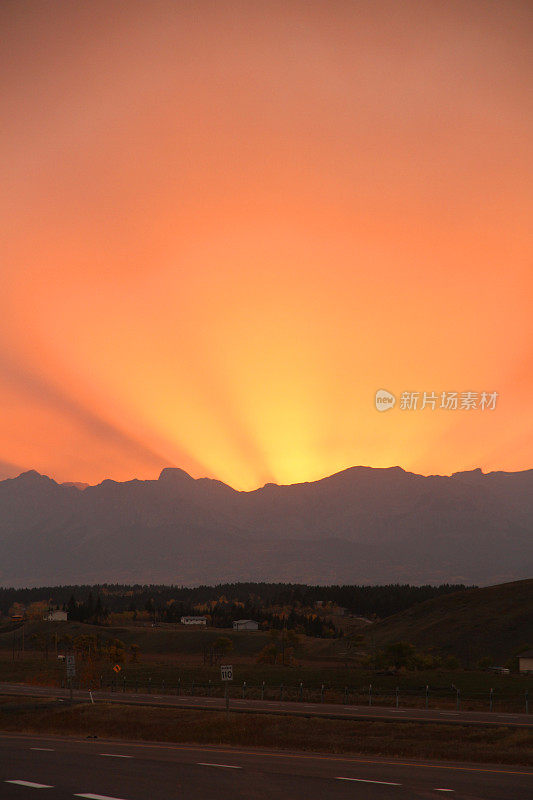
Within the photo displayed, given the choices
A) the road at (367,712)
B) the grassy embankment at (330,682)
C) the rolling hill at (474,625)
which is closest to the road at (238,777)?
the road at (367,712)

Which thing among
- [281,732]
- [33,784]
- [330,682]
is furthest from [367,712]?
[330,682]

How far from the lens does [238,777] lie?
81.4 ft

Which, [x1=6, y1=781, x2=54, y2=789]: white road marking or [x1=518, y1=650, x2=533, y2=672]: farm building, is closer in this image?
[x1=6, y1=781, x2=54, y2=789]: white road marking

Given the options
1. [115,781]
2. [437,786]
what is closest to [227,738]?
[115,781]

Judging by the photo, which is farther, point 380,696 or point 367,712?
point 380,696

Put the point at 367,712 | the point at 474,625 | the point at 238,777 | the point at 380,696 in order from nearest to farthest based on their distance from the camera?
the point at 238,777 → the point at 367,712 → the point at 380,696 → the point at 474,625

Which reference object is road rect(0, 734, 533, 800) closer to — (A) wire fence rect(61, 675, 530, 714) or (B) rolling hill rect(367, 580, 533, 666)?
(A) wire fence rect(61, 675, 530, 714)

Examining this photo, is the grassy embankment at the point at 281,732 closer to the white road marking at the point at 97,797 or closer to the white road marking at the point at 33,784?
the white road marking at the point at 33,784

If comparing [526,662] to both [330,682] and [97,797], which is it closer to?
[330,682]

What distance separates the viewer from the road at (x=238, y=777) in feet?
68.3

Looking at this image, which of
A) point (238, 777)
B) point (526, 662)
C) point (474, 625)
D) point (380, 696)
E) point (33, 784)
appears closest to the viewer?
point (33, 784)

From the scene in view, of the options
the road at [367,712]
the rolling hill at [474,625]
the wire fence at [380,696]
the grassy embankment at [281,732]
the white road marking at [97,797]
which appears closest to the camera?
the white road marking at [97,797]

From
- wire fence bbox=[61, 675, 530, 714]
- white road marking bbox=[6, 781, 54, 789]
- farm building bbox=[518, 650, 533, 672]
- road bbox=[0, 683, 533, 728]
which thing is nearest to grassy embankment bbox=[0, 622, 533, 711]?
wire fence bbox=[61, 675, 530, 714]

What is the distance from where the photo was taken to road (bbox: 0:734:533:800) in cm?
2083
